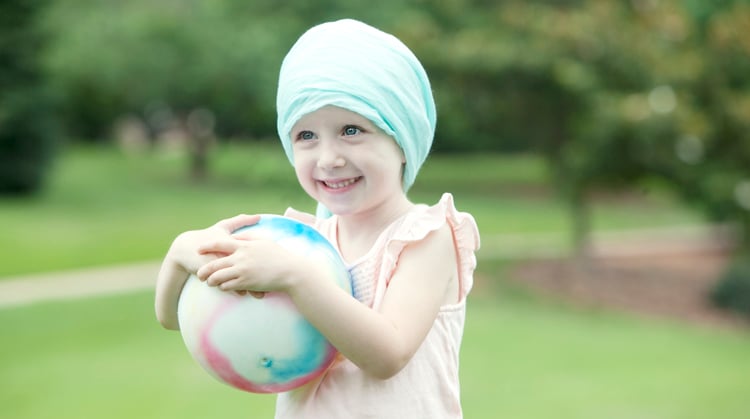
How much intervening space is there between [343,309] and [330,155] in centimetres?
36

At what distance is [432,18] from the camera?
59.7ft

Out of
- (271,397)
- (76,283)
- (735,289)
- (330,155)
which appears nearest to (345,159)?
(330,155)

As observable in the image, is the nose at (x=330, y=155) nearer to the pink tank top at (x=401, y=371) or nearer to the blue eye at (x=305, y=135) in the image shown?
the blue eye at (x=305, y=135)

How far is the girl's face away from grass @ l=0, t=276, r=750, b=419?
676cm

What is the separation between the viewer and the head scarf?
222 cm

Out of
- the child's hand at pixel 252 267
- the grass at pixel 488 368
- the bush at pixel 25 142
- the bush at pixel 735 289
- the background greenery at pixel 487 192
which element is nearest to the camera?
the child's hand at pixel 252 267

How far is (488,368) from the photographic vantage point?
10.7 meters

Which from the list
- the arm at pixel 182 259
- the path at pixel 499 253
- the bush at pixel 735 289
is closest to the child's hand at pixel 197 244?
the arm at pixel 182 259

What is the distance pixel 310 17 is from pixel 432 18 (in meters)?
4.31

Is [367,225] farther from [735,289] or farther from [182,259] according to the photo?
[735,289]

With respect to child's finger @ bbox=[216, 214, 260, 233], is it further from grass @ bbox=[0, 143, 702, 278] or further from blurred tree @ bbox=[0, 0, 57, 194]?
blurred tree @ bbox=[0, 0, 57, 194]

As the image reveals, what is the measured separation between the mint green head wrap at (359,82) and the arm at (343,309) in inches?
13.2

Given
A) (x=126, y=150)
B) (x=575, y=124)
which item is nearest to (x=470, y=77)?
(x=575, y=124)

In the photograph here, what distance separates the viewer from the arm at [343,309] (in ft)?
6.93
